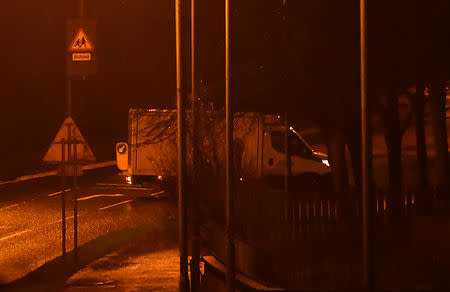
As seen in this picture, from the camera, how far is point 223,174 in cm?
1712

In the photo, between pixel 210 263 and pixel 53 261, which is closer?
pixel 210 263

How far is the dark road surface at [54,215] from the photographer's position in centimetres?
1743

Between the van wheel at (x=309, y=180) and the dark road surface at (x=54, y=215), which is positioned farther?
the van wheel at (x=309, y=180)

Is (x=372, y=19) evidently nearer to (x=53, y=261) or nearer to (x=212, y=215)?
(x=212, y=215)

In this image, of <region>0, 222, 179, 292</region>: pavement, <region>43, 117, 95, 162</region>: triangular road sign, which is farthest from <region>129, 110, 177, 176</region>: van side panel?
<region>43, 117, 95, 162</region>: triangular road sign

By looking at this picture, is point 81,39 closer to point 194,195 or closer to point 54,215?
point 194,195

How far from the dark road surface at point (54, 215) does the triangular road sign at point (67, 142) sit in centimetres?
197

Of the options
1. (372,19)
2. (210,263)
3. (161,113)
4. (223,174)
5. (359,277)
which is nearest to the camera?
(359,277)

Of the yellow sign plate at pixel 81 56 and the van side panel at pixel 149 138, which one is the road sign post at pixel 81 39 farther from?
the van side panel at pixel 149 138

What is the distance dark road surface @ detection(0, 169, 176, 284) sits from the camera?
57.2ft

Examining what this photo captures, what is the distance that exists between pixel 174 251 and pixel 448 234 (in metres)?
7.04

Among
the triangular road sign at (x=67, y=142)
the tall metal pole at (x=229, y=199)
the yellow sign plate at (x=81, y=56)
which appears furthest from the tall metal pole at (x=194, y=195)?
the yellow sign plate at (x=81, y=56)

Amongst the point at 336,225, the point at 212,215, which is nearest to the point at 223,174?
the point at 212,215

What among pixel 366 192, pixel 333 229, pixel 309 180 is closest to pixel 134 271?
pixel 333 229
